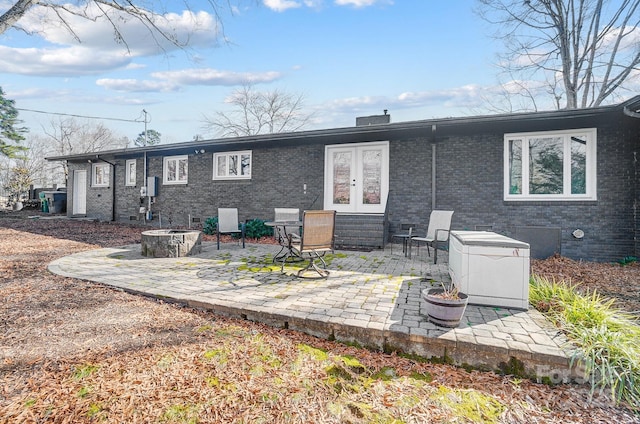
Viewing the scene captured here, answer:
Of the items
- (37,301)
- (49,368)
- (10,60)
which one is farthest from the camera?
(10,60)

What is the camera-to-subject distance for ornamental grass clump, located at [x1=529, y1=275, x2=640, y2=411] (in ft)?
7.20

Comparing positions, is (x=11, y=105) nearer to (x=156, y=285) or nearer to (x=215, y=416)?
(x=156, y=285)

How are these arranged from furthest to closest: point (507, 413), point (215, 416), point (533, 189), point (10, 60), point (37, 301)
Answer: point (10, 60), point (533, 189), point (37, 301), point (507, 413), point (215, 416)

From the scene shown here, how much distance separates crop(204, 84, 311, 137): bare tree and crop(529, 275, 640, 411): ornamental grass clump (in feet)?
76.6

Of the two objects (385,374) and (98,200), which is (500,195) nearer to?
(385,374)

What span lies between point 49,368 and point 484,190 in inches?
326

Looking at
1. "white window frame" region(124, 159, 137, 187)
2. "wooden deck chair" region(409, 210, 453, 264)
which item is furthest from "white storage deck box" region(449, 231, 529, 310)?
"white window frame" region(124, 159, 137, 187)

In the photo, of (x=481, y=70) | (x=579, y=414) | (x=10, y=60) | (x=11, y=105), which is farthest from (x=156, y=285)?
(x=11, y=105)

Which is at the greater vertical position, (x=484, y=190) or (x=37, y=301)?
(x=484, y=190)

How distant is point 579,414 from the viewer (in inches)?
79.3

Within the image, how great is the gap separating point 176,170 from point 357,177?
753 cm

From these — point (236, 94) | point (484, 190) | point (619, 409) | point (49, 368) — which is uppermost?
point (236, 94)

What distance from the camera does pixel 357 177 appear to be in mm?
9078

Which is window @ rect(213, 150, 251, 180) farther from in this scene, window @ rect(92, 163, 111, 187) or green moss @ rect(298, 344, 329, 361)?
green moss @ rect(298, 344, 329, 361)
